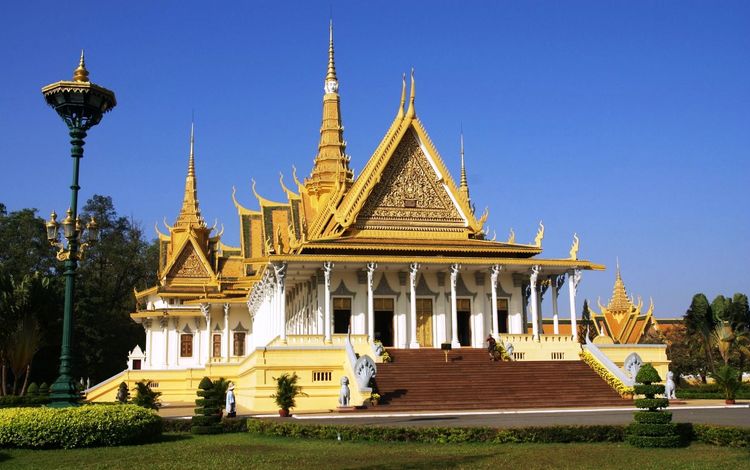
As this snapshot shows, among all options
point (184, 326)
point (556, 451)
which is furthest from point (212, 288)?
point (556, 451)

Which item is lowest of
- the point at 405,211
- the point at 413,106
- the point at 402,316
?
the point at 402,316

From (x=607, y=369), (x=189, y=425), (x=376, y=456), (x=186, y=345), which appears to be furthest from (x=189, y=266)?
(x=376, y=456)

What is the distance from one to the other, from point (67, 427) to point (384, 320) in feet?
63.4

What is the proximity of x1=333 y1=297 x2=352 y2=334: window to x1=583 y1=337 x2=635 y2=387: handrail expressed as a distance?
8.69 meters

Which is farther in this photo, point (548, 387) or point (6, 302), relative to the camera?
point (6, 302)

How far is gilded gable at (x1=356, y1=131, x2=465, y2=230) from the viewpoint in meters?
33.2

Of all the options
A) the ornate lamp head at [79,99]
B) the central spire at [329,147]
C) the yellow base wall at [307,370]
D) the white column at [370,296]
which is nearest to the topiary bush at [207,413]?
the ornate lamp head at [79,99]

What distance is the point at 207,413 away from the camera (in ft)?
56.3

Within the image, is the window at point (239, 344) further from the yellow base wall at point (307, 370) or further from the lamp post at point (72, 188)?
the lamp post at point (72, 188)

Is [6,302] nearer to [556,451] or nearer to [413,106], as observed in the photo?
[413,106]

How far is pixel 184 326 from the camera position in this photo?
4575 cm

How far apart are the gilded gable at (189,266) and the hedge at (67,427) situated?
108ft

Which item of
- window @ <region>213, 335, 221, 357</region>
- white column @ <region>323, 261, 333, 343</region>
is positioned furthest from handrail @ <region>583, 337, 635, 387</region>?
window @ <region>213, 335, 221, 357</region>

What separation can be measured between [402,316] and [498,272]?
4.04 meters
